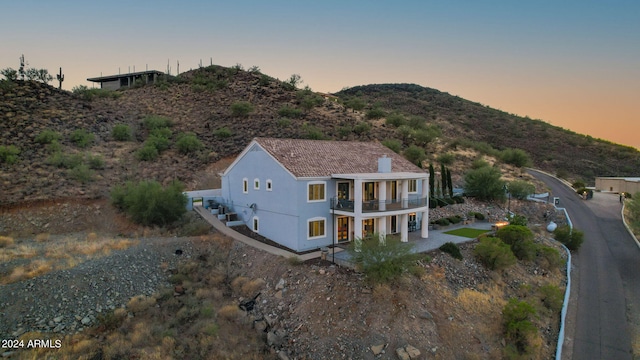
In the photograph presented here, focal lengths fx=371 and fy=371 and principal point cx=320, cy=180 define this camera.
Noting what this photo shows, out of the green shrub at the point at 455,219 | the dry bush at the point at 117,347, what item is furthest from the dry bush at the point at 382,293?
the green shrub at the point at 455,219

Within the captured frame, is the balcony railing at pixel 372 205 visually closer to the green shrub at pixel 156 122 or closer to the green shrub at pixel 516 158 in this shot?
the green shrub at pixel 156 122

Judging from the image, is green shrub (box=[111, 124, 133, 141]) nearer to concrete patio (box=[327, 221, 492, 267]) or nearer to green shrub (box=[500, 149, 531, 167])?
concrete patio (box=[327, 221, 492, 267])

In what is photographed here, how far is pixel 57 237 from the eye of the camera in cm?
2272

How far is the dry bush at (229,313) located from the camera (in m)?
16.4

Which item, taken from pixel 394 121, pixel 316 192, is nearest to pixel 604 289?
pixel 316 192

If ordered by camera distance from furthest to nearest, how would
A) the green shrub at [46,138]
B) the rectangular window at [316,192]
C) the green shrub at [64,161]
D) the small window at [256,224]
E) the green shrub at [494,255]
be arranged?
1. the green shrub at [46,138]
2. the green shrub at [64,161]
3. the small window at [256,224]
4. the rectangular window at [316,192]
5. the green shrub at [494,255]

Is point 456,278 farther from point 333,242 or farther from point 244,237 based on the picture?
point 244,237

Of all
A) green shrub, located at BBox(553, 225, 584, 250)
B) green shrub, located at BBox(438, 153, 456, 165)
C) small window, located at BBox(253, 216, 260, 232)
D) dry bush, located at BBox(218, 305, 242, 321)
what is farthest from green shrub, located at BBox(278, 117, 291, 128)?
dry bush, located at BBox(218, 305, 242, 321)

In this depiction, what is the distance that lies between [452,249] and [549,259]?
7183 millimetres

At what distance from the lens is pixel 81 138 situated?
38.1m

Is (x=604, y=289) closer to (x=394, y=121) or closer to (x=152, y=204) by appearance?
(x=152, y=204)

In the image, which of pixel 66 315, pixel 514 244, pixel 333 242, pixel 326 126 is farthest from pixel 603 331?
pixel 326 126

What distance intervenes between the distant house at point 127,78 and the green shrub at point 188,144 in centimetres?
2949

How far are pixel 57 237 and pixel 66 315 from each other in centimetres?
991
